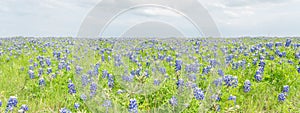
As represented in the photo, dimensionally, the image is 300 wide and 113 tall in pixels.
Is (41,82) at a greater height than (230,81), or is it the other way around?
(230,81)

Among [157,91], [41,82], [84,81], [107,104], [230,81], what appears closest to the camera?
[107,104]

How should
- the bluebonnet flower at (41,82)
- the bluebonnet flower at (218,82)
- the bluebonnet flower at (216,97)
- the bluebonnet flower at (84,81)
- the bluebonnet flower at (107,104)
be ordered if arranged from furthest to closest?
the bluebonnet flower at (41,82) < the bluebonnet flower at (84,81) < the bluebonnet flower at (218,82) < the bluebonnet flower at (216,97) < the bluebonnet flower at (107,104)

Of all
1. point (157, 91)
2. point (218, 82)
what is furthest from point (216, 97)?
point (157, 91)

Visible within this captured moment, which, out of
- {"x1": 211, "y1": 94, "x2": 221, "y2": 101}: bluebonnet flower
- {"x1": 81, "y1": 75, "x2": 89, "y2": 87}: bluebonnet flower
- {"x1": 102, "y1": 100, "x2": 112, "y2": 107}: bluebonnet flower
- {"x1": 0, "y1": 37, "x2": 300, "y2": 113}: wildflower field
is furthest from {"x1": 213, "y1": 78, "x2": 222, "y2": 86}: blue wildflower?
{"x1": 81, "y1": 75, "x2": 89, "y2": 87}: bluebonnet flower

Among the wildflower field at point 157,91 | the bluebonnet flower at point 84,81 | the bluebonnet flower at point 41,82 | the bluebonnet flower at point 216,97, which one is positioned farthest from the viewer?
the bluebonnet flower at point 41,82

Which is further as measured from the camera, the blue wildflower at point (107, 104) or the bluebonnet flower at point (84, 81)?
the bluebonnet flower at point (84, 81)

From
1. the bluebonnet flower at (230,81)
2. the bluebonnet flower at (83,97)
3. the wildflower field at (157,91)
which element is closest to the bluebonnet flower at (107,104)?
the wildflower field at (157,91)

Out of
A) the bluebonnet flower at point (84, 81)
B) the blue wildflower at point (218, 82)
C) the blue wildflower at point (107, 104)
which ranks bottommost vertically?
the blue wildflower at point (107, 104)

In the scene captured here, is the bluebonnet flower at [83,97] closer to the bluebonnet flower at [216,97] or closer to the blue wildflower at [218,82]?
the bluebonnet flower at [216,97]

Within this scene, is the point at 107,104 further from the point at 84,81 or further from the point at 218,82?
the point at 218,82

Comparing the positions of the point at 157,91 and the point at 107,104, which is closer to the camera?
the point at 107,104

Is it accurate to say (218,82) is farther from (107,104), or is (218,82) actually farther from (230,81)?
(107,104)

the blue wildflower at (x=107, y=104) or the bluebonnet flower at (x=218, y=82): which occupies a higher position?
the bluebonnet flower at (x=218, y=82)

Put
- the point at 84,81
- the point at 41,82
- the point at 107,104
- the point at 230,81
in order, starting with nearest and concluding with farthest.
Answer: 1. the point at 107,104
2. the point at 230,81
3. the point at 84,81
4. the point at 41,82
